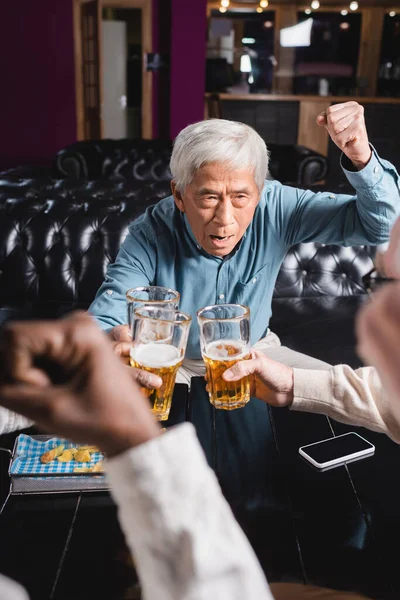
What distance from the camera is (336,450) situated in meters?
1.27

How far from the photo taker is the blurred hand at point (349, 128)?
1.58 m

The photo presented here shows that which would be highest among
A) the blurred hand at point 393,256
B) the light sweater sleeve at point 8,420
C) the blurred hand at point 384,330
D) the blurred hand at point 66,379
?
the blurred hand at point 393,256

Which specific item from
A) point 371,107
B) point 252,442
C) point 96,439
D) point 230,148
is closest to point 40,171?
point 230,148

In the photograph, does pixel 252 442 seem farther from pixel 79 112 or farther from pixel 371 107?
pixel 371 107

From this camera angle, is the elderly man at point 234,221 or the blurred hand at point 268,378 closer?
the blurred hand at point 268,378

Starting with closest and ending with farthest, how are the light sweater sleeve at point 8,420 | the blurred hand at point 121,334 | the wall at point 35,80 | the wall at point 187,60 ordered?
the light sweater sleeve at point 8,420 < the blurred hand at point 121,334 < the wall at point 187,60 < the wall at point 35,80

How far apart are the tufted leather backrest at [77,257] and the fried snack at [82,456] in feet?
5.70

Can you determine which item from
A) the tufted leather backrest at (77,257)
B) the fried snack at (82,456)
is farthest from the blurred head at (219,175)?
the tufted leather backrest at (77,257)

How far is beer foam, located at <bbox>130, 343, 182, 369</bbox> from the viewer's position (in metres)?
1.23

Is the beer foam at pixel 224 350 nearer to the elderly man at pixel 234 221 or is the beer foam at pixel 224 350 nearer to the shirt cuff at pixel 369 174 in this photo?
the elderly man at pixel 234 221

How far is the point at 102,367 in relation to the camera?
0.39 m

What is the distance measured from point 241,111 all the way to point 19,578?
8569 millimetres

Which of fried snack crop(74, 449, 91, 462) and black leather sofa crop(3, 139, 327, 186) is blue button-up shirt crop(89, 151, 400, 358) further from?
black leather sofa crop(3, 139, 327, 186)

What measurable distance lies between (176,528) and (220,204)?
1.37 meters
